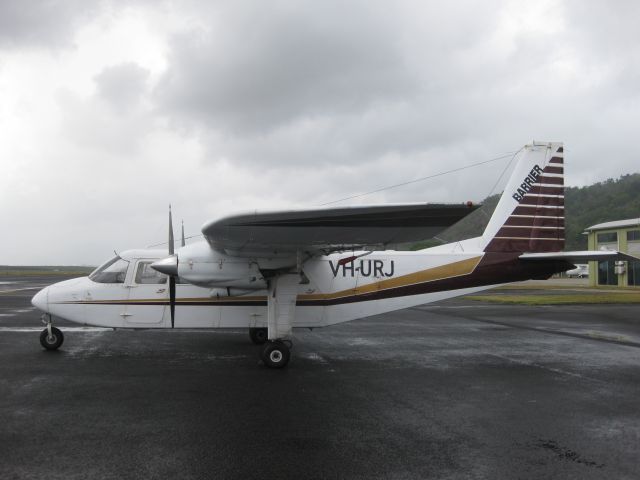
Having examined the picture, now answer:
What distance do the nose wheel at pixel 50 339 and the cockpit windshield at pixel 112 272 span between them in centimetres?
147

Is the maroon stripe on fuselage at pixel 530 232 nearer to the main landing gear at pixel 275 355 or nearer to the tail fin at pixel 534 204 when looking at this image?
the tail fin at pixel 534 204

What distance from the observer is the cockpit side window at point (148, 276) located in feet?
37.2

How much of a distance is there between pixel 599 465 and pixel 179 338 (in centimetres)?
1103

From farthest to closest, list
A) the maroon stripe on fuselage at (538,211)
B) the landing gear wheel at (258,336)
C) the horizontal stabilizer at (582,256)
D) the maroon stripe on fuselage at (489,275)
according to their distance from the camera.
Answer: the landing gear wheel at (258,336) < the maroon stripe on fuselage at (538,211) < the maroon stripe on fuselage at (489,275) < the horizontal stabilizer at (582,256)

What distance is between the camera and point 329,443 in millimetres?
5672

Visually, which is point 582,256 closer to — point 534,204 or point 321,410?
point 534,204

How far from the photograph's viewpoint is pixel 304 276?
11.1 metres

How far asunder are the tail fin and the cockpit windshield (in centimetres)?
863

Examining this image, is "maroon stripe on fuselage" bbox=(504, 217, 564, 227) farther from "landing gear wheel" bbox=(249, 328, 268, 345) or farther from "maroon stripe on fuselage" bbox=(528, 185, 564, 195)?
"landing gear wheel" bbox=(249, 328, 268, 345)

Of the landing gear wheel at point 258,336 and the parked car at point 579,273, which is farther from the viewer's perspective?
the parked car at point 579,273

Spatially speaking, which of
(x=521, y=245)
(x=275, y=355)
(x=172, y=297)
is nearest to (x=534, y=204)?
(x=521, y=245)

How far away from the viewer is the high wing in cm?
724

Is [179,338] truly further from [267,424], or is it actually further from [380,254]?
[267,424]

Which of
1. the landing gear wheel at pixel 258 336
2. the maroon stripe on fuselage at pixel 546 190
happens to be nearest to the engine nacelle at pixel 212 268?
the landing gear wheel at pixel 258 336
